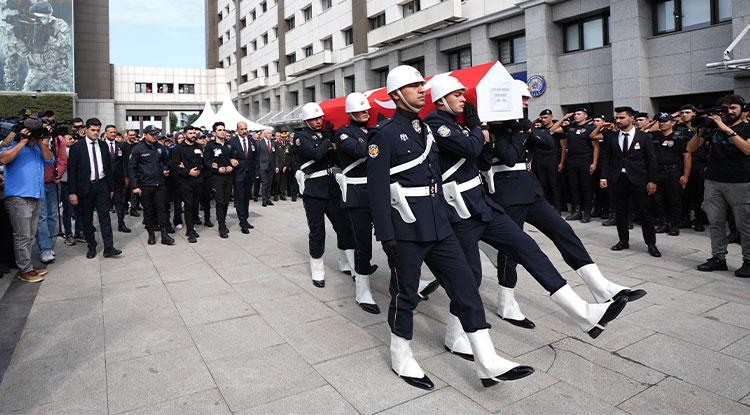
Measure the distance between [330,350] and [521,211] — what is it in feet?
6.54

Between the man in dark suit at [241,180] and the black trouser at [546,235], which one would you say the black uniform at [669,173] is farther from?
the man in dark suit at [241,180]

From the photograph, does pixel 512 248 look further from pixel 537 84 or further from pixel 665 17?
pixel 537 84

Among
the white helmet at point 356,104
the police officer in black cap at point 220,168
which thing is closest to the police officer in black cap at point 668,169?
the white helmet at point 356,104

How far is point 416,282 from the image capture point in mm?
3457

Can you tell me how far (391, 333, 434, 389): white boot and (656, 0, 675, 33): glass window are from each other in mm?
14738

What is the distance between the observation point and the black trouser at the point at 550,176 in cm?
1109

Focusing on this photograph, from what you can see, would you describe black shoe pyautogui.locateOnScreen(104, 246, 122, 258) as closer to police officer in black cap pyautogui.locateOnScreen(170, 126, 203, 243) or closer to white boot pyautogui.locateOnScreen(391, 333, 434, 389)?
police officer in black cap pyautogui.locateOnScreen(170, 126, 203, 243)

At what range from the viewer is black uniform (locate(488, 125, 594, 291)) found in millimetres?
4312

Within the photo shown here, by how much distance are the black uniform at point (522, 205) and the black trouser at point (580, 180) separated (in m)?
6.39

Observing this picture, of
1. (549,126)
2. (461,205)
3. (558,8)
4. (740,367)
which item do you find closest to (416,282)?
(461,205)

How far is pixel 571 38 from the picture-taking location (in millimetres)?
17141

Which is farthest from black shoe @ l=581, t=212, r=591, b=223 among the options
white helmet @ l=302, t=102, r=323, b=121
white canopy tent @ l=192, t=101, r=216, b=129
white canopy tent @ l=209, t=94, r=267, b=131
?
white canopy tent @ l=192, t=101, r=216, b=129

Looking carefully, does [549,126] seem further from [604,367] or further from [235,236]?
[604,367]

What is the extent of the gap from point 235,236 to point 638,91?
38.8 ft
